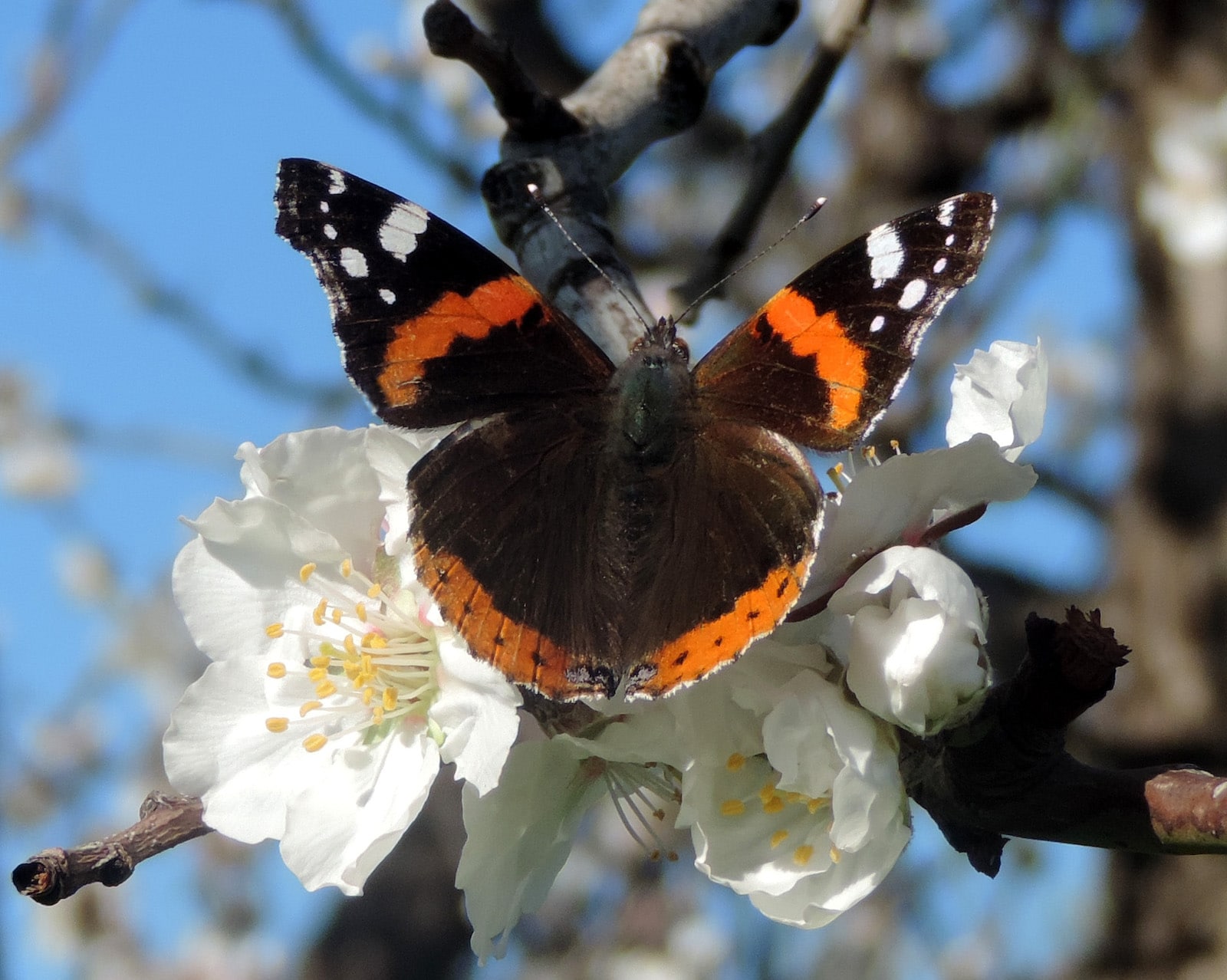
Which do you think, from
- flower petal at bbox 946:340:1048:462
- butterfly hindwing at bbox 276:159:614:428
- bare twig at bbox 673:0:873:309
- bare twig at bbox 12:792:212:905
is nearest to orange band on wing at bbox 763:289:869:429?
flower petal at bbox 946:340:1048:462

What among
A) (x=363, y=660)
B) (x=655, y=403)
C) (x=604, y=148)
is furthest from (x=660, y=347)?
(x=363, y=660)

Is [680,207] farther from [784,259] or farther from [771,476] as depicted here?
[771,476]

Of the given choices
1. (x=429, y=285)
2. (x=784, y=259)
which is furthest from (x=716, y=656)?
(x=784, y=259)

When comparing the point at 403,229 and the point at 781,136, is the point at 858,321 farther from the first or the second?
the point at 781,136

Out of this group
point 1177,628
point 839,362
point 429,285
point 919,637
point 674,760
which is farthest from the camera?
point 1177,628

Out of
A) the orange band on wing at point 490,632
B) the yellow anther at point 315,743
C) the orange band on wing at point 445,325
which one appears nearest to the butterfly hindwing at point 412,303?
the orange band on wing at point 445,325

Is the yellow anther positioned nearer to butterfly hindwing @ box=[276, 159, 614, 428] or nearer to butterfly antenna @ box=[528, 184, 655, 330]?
butterfly hindwing @ box=[276, 159, 614, 428]
